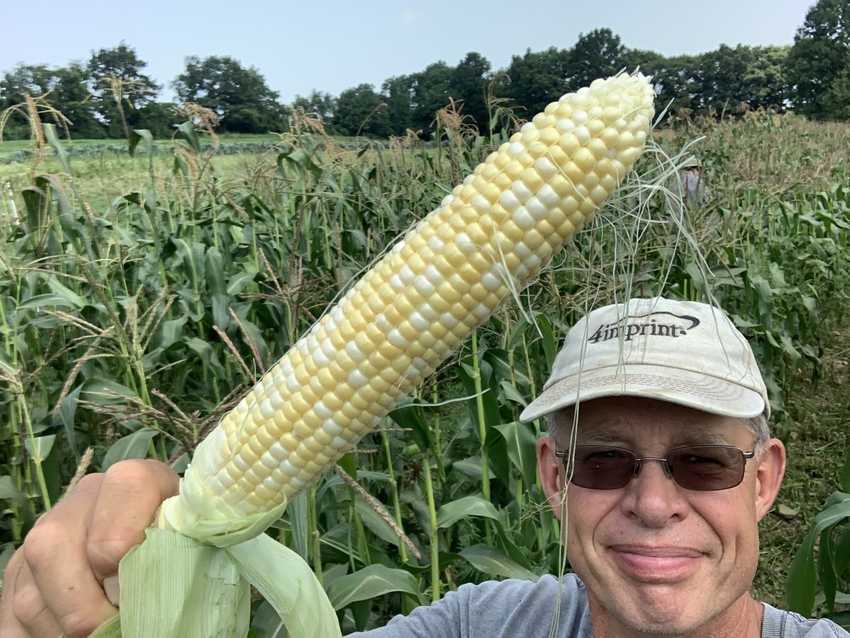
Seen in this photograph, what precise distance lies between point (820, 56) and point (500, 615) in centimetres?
8389

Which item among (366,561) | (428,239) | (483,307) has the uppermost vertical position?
(428,239)

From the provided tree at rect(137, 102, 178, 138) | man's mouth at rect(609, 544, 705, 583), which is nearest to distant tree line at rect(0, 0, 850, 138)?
tree at rect(137, 102, 178, 138)

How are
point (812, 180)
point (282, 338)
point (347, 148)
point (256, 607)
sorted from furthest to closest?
point (812, 180), point (347, 148), point (282, 338), point (256, 607)

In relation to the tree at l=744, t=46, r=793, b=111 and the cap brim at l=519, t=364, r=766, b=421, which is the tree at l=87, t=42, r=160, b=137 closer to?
the cap brim at l=519, t=364, r=766, b=421

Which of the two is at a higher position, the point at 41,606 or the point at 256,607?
the point at 41,606

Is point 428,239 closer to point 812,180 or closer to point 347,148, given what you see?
point 347,148

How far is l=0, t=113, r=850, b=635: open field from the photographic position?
2598 millimetres

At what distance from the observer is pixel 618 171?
1.17 metres

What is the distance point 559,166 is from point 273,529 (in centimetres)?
215

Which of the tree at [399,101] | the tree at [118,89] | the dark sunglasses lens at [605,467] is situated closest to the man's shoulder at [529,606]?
the dark sunglasses lens at [605,467]

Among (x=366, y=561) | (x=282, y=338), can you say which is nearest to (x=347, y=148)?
(x=282, y=338)

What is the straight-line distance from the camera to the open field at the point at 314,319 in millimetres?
2598

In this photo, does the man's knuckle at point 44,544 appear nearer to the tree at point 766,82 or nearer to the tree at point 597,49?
the tree at point 597,49

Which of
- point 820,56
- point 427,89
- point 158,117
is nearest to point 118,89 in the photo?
point 158,117
